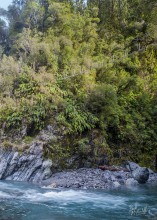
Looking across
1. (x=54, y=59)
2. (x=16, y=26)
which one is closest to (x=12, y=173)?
(x=54, y=59)

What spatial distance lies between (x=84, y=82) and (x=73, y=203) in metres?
9.48

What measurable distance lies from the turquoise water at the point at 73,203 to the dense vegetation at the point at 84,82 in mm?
4180

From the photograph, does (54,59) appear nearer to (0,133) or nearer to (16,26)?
(0,133)

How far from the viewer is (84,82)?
17641 mm

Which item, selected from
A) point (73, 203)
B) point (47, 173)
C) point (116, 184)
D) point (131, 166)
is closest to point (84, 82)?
point (131, 166)

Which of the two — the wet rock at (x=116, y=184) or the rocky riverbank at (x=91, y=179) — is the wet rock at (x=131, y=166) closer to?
the rocky riverbank at (x=91, y=179)

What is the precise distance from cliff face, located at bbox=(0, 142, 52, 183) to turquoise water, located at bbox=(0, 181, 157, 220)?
3.51ft

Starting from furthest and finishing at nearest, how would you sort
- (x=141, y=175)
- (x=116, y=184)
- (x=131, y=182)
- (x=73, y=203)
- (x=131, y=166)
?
(x=131, y=166), (x=141, y=175), (x=131, y=182), (x=116, y=184), (x=73, y=203)

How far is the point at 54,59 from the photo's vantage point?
18.5 metres

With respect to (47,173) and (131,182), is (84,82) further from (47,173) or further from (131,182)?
(131,182)

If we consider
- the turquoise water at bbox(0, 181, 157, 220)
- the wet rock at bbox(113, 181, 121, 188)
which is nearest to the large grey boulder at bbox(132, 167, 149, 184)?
the wet rock at bbox(113, 181, 121, 188)

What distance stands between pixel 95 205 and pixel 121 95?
10784mm

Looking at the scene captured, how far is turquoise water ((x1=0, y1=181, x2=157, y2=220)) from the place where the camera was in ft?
26.3

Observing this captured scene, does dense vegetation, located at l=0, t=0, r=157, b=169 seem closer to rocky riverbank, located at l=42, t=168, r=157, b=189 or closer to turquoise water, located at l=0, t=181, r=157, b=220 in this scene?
rocky riverbank, located at l=42, t=168, r=157, b=189
